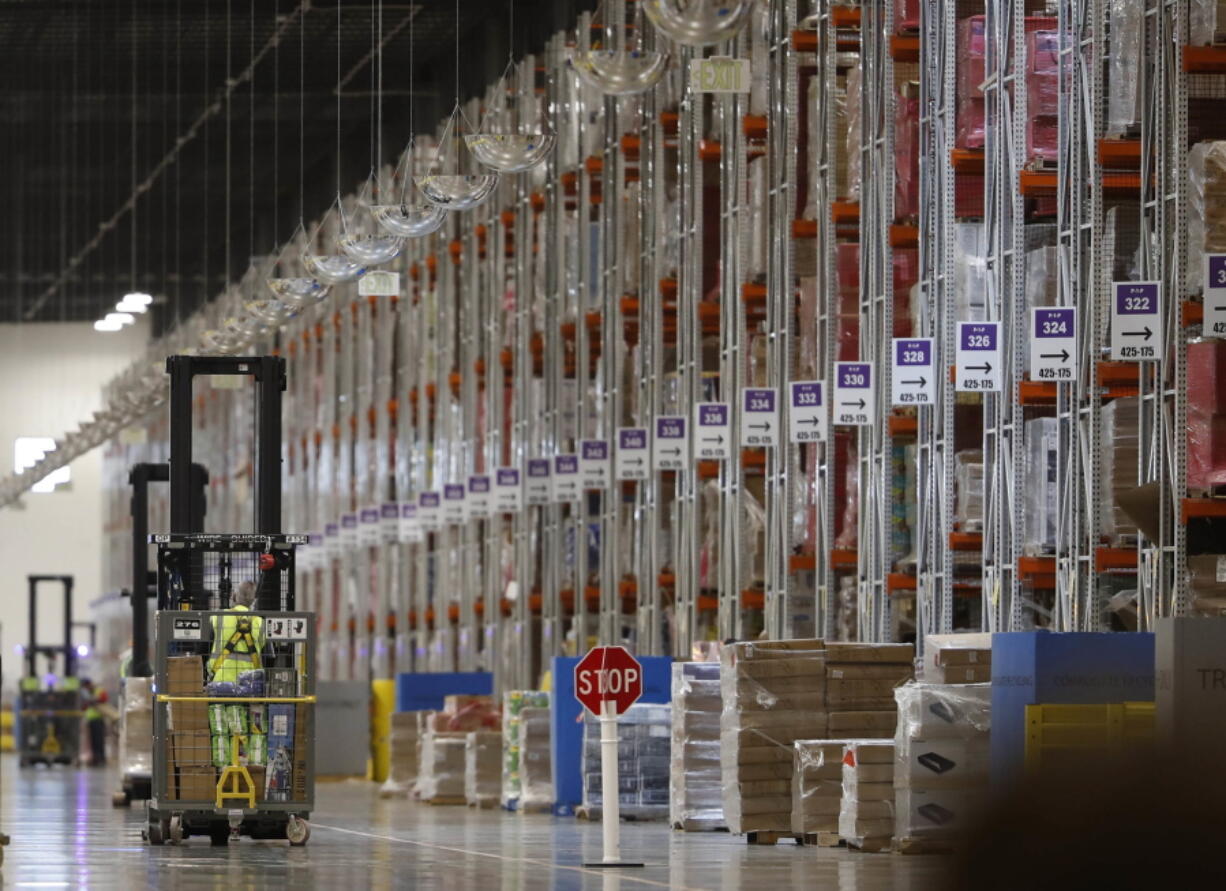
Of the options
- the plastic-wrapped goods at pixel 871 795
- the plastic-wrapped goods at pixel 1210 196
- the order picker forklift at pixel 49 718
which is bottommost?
the order picker forklift at pixel 49 718

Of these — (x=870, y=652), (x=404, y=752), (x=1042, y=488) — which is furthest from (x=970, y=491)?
(x=404, y=752)

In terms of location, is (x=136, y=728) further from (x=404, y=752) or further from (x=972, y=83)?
(x=972, y=83)

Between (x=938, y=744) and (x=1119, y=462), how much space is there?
2.10 metres

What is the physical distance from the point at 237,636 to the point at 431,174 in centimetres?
347

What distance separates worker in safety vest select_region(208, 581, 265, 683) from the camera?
16.5m

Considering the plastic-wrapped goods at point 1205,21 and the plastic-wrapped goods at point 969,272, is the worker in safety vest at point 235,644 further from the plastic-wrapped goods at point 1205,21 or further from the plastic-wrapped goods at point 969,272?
the plastic-wrapped goods at point 1205,21

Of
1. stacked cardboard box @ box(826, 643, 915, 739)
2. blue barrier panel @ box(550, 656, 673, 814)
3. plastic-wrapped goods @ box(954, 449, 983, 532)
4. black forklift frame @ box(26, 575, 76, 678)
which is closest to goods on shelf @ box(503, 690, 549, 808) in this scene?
blue barrier panel @ box(550, 656, 673, 814)

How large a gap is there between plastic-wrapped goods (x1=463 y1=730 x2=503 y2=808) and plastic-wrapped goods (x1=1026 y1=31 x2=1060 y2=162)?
1091cm

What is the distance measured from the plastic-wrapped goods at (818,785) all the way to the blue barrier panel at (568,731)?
5296 mm

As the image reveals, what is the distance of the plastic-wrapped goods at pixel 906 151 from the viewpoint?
61.2 ft

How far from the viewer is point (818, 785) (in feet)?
53.4

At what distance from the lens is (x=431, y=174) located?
54.1 ft

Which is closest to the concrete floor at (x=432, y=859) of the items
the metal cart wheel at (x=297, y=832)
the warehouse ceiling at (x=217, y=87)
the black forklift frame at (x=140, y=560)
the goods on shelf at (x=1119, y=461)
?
the metal cart wheel at (x=297, y=832)

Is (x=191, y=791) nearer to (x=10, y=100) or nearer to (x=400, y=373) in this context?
(x=400, y=373)
